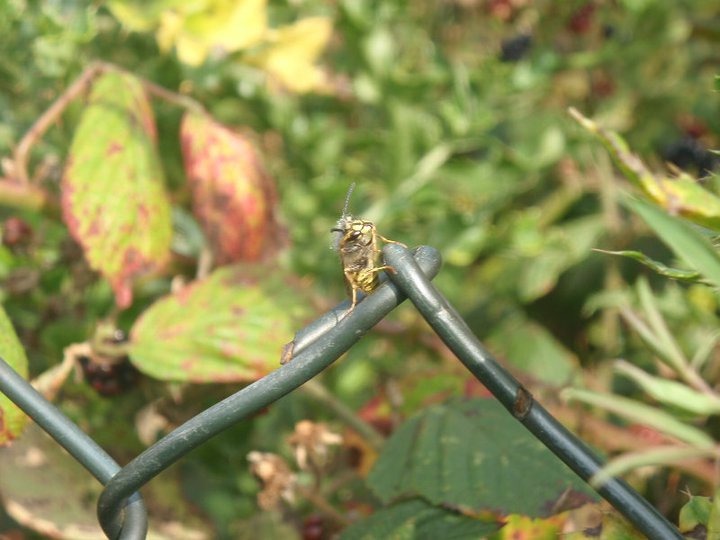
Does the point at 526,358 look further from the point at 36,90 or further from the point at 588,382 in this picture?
the point at 36,90

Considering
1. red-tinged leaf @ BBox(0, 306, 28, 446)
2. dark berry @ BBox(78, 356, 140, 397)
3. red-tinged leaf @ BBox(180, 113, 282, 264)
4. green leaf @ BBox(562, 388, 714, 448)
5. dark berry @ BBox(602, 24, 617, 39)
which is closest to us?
green leaf @ BBox(562, 388, 714, 448)

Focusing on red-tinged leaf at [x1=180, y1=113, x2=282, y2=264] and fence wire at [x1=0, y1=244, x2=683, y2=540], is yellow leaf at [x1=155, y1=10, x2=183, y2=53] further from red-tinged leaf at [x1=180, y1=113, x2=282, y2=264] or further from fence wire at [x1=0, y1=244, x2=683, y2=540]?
fence wire at [x1=0, y1=244, x2=683, y2=540]

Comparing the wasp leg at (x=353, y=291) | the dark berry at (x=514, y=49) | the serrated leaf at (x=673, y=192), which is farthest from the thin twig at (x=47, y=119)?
the dark berry at (x=514, y=49)

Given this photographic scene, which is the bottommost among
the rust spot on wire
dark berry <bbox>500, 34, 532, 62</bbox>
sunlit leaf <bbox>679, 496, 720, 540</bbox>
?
dark berry <bbox>500, 34, 532, 62</bbox>

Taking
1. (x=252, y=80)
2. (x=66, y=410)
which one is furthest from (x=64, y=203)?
(x=252, y=80)

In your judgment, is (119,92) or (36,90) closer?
(119,92)

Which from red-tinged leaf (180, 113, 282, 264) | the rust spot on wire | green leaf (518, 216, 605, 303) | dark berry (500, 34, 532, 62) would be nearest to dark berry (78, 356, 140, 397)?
red-tinged leaf (180, 113, 282, 264)

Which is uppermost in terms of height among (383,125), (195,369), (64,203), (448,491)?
(64,203)

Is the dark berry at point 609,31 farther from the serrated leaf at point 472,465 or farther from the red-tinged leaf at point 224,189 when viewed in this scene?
the serrated leaf at point 472,465
